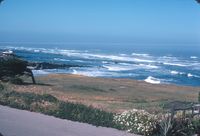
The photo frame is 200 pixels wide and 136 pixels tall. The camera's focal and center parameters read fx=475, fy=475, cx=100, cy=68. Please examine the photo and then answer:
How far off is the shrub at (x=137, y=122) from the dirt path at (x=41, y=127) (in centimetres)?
50

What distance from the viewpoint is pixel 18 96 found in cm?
2195

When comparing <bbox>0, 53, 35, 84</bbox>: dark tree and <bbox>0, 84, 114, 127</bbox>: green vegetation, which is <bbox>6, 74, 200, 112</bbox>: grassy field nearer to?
<bbox>0, 53, 35, 84</bbox>: dark tree

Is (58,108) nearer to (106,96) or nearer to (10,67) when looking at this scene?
(106,96)

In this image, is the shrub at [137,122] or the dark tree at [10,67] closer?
the shrub at [137,122]

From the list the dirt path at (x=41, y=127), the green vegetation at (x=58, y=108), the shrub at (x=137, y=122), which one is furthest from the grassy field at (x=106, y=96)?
the dirt path at (x=41, y=127)

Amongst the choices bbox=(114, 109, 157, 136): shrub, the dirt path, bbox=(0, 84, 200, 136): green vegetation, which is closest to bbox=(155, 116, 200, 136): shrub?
bbox=(0, 84, 200, 136): green vegetation

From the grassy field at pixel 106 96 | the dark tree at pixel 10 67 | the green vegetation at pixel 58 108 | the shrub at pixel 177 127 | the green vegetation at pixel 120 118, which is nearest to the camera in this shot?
the shrub at pixel 177 127

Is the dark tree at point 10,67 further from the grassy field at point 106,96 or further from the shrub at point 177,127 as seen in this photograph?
the shrub at point 177,127

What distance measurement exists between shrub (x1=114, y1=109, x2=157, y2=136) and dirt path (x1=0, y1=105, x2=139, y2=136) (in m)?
0.50

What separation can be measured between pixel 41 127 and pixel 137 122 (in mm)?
3482

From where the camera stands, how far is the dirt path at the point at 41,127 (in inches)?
588

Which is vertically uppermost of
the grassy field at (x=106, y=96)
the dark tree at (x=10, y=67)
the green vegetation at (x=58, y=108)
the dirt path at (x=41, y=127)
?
the dark tree at (x=10, y=67)

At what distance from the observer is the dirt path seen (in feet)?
49.0

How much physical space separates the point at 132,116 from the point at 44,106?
4.38 metres
